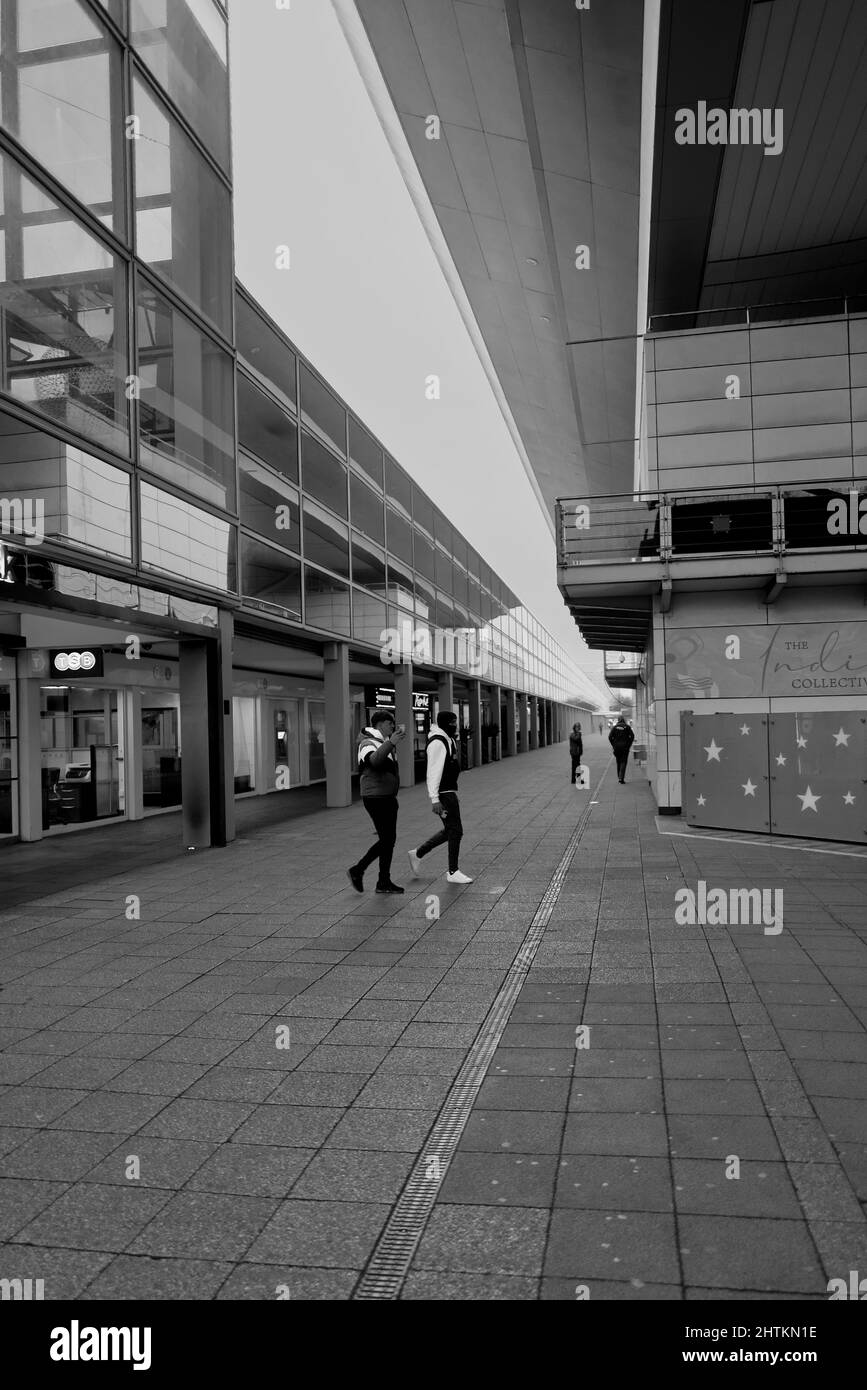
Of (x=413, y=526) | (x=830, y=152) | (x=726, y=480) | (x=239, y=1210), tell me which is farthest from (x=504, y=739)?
(x=239, y=1210)

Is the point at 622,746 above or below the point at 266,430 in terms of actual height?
below

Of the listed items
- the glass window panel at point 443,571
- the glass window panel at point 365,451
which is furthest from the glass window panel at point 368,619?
the glass window panel at point 443,571

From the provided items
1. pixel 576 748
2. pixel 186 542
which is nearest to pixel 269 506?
pixel 186 542

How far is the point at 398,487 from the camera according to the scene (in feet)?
88.8

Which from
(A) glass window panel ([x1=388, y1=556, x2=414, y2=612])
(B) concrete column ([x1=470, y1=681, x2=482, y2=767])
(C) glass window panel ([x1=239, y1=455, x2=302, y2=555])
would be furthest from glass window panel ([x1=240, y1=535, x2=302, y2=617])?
(B) concrete column ([x1=470, y1=681, x2=482, y2=767])

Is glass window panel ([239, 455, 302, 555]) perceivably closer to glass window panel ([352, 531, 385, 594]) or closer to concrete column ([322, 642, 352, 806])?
concrete column ([322, 642, 352, 806])

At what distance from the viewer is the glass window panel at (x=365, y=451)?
860 inches

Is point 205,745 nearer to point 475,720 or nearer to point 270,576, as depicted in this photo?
point 270,576

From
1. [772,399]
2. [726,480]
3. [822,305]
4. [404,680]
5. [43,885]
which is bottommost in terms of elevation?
[43,885]

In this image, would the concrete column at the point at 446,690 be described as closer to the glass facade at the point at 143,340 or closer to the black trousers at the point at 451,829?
the glass facade at the point at 143,340

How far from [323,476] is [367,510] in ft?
11.1

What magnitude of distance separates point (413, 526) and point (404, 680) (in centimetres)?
565

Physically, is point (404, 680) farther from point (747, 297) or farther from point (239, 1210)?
point (239, 1210)
